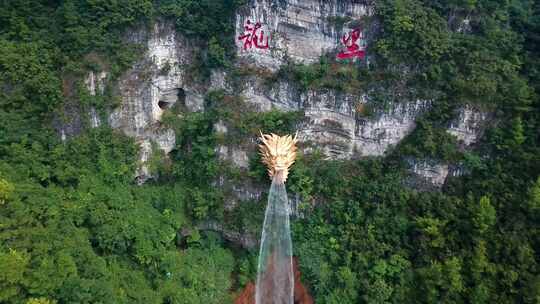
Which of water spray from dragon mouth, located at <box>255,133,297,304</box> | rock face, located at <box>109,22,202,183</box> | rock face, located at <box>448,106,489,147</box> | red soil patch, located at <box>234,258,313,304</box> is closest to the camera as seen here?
rock face, located at <box>448,106,489,147</box>

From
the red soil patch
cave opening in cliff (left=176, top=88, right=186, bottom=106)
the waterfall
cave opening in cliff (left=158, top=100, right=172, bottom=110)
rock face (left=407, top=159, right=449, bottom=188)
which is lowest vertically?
the red soil patch

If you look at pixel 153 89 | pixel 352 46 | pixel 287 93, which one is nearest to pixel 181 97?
pixel 153 89

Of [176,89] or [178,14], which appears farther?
[176,89]

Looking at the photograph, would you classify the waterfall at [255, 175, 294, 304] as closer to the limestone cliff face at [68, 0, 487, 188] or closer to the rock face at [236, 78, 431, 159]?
the limestone cliff face at [68, 0, 487, 188]

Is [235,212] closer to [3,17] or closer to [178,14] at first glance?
[178,14]

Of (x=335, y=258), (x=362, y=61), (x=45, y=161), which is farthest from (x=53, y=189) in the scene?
(x=362, y=61)

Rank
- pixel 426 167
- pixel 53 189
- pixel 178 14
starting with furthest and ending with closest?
pixel 178 14
pixel 426 167
pixel 53 189

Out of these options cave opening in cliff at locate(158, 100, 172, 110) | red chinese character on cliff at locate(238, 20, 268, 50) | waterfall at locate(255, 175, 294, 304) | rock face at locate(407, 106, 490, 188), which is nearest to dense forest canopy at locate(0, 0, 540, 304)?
rock face at locate(407, 106, 490, 188)
